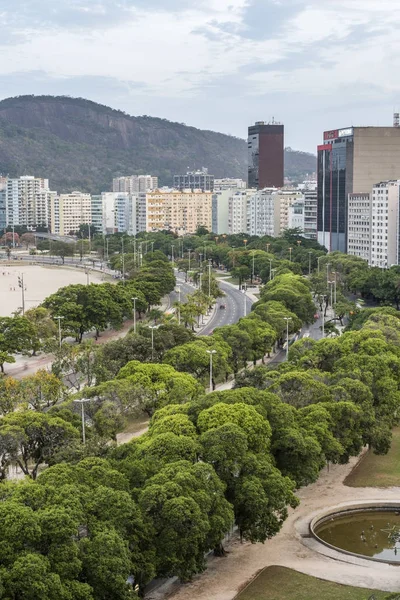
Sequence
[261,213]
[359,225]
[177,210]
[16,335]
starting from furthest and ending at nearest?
[177,210]
[261,213]
[359,225]
[16,335]

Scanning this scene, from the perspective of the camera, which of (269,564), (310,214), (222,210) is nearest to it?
(269,564)

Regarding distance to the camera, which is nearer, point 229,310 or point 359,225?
point 229,310

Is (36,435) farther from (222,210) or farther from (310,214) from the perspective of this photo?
(222,210)

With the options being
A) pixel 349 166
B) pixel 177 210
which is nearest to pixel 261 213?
pixel 177 210

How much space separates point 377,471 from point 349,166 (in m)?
91.5

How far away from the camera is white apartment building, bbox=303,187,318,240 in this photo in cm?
14625

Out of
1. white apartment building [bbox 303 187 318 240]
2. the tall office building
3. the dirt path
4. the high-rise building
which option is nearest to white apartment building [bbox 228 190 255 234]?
the high-rise building

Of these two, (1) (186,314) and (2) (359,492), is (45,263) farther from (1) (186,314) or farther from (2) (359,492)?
(2) (359,492)

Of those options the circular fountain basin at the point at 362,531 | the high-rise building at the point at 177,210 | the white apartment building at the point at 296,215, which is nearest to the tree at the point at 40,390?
the circular fountain basin at the point at 362,531

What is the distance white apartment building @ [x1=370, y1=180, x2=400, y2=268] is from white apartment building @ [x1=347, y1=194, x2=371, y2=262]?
83.7 inches

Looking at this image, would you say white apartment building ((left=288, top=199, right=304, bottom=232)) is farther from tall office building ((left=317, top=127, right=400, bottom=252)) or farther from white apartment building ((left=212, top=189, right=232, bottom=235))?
tall office building ((left=317, top=127, right=400, bottom=252))

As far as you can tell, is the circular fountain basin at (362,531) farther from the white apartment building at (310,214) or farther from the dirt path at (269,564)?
the white apartment building at (310,214)

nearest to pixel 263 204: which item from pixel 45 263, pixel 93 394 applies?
pixel 45 263

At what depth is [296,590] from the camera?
90.0 feet
